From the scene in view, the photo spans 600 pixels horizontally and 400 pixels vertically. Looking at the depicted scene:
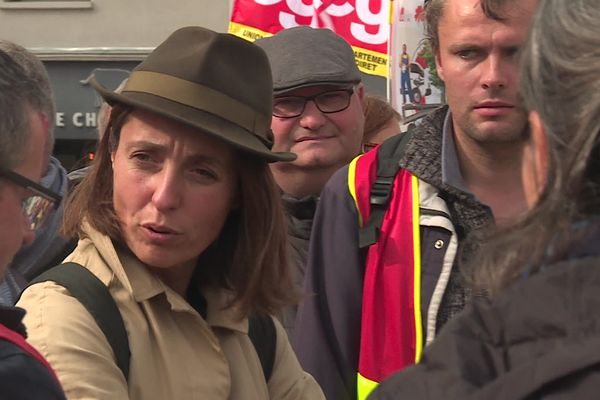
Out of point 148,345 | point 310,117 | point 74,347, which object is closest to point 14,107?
point 74,347

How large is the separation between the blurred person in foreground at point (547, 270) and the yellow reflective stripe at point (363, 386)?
1.57 m

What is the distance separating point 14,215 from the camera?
186 centimetres

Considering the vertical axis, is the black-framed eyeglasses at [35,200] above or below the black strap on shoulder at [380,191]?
above

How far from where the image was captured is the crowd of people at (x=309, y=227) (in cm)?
143

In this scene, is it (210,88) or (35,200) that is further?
(210,88)

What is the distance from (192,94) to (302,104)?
1.39 metres

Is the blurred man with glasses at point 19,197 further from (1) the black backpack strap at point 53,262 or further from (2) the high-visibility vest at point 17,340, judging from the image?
(1) the black backpack strap at point 53,262

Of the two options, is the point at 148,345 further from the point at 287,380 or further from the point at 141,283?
the point at 287,380

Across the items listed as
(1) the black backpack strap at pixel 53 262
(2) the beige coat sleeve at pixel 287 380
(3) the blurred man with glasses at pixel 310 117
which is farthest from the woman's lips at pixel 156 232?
(3) the blurred man with glasses at pixel 310 117

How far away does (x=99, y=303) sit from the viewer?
225 centimetres

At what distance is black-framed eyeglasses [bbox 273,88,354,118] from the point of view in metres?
3.94

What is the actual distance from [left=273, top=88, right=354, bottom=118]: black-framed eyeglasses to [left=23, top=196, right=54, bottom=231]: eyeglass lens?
190cm

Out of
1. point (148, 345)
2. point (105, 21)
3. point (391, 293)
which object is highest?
point (148, 345)

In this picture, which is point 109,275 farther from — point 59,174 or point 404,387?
point 59,174
